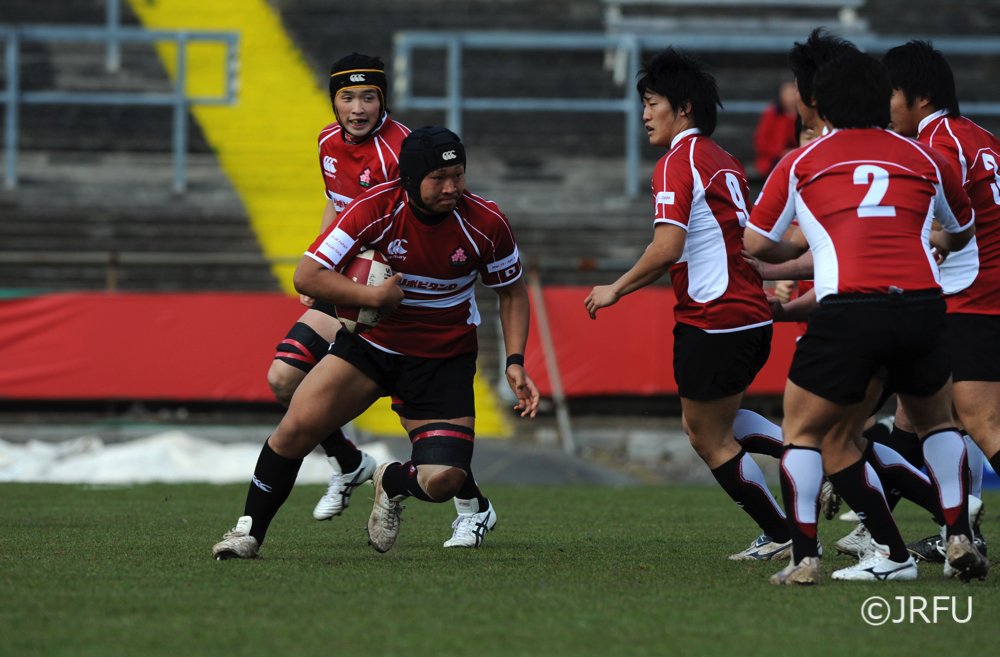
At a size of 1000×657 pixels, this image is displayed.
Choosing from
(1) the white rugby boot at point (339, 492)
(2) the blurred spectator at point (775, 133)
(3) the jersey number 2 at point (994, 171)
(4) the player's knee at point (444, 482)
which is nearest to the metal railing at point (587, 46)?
(2) the blurred spectator at point (775, 133)

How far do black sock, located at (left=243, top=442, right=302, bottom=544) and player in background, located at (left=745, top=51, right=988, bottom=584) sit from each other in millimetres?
2254

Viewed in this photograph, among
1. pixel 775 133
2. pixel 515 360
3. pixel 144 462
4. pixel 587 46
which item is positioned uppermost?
pixel 587 46

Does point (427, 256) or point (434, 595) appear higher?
point (427, 256)

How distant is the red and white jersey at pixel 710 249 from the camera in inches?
262

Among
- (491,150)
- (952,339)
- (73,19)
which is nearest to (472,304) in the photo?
(952,339)

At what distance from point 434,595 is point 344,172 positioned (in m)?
3.34

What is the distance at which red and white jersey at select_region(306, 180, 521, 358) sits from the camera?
6.52 m

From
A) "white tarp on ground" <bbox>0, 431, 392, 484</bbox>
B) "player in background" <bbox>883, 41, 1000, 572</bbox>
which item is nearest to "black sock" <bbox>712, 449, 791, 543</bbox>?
"player in background" <bbox>883, 41, 1000, 572</bbox>

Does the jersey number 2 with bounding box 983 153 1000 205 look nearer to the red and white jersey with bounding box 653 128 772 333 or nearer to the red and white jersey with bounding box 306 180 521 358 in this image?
the red and white jersey with bounding box 653 128 772 333

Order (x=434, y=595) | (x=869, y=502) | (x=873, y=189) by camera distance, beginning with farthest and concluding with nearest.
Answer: (x=869, y=502)
(x=873, y=189)
(x=434, y=595)

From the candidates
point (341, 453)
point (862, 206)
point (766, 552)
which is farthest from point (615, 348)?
point (862, 206)

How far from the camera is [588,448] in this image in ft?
45.6

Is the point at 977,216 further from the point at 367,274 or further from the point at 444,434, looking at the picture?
the point at 367,274
